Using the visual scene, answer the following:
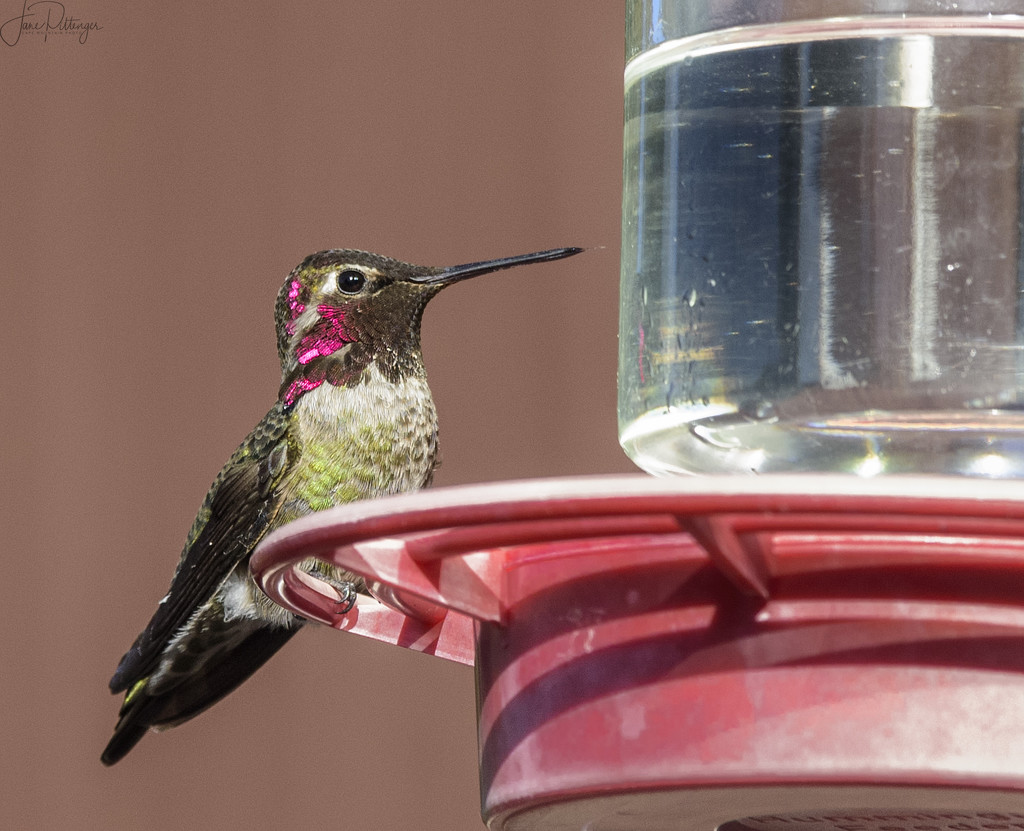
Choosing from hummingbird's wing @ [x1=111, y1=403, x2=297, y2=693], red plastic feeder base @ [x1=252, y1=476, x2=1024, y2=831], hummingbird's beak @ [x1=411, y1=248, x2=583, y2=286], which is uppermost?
hummingbird's beak @ [x1=411, y1=248, x2=583, y2=286]

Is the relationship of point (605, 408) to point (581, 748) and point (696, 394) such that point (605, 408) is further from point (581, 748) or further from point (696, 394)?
point (581, 748)

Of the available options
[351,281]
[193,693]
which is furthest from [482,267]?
[193,693]

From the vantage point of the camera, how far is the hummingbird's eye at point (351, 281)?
137 inches

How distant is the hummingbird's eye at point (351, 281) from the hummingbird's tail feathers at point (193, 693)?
71 cm

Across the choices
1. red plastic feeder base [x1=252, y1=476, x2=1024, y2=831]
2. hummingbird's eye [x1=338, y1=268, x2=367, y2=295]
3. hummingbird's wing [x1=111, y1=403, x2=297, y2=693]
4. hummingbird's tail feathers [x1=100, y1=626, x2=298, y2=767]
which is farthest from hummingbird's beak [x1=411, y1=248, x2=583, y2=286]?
red plastic feeder base [x1=252, y1=476, x2=1024, y2=831]

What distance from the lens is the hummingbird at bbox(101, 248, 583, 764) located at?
10.8 ft

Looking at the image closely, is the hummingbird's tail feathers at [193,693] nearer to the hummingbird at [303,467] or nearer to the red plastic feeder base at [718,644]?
the hummingbird at [303,467]

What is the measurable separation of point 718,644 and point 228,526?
2.16 m

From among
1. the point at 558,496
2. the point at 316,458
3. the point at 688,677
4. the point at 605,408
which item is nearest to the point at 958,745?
the point at 688,677

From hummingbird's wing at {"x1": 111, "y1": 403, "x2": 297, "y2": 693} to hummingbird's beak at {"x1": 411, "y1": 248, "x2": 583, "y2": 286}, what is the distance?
0.43 metres

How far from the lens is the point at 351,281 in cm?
349

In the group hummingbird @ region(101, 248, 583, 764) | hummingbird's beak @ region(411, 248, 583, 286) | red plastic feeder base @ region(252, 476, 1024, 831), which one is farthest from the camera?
hummingbird @ region(101, 248, 583, 764)

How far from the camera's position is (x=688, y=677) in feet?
4.47

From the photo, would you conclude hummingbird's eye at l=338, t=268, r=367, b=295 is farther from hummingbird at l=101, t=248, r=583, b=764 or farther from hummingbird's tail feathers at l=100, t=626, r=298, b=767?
hummingbird's tail feathers at l=100, t=626, r=298, b=767
